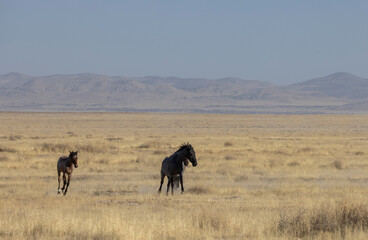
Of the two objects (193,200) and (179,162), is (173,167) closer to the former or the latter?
(179,162)

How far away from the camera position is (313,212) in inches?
488

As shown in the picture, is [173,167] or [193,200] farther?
Result: [173,167]

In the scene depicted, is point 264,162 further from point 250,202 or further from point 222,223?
point 222,223

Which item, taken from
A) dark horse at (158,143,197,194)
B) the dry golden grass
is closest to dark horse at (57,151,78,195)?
the dry golden grass

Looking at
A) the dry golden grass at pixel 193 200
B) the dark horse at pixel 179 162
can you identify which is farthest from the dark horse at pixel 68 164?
the dark horse at pixel 179 162

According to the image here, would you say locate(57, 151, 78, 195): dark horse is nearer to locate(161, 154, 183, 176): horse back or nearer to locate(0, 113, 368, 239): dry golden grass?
locate(0, 113, 368, 239): dry golden grass

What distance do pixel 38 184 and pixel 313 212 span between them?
35.8 feet

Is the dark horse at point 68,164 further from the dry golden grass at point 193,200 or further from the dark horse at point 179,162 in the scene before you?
the dark horse at point 179,162

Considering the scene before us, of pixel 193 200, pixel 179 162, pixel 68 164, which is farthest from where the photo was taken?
pixel 68 164

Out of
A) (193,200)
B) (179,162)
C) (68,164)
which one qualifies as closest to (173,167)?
(179,162)

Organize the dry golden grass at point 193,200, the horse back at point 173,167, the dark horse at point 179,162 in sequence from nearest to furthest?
the dry golden grass at point 193,200, the dark horse at point 179,162, the horse back at point 173,167

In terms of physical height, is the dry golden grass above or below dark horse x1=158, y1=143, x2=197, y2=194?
below

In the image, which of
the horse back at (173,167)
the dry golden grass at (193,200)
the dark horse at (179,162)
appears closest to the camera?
the dry golden grass at (193,200)

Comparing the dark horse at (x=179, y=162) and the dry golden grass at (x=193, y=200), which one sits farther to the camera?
the dark horse at (x=179, y=162)
